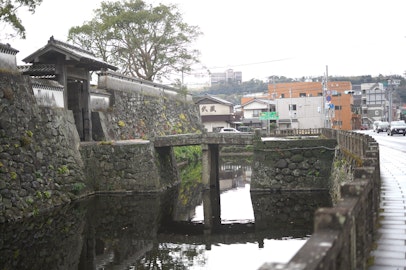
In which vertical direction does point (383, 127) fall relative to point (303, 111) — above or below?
below

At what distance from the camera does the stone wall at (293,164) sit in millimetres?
24453

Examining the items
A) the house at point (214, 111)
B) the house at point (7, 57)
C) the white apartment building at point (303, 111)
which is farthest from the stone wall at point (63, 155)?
the white apartment building at point (303, 111)

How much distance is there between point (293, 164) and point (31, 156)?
43.5ft

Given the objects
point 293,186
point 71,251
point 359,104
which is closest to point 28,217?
point 71,251

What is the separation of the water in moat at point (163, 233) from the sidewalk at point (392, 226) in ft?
11.2

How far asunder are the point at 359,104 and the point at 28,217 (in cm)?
8394

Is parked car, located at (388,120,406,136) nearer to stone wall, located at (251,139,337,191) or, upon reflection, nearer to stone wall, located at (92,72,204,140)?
stone wall, located at (92,72,204,140)

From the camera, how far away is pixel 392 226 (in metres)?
8.58

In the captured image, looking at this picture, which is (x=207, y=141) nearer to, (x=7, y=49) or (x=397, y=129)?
(x=7, y=49)

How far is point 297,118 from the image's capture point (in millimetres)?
64562

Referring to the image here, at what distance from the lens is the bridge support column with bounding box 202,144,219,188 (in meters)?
27.8

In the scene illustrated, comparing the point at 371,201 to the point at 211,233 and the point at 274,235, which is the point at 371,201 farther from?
the point at 211,233

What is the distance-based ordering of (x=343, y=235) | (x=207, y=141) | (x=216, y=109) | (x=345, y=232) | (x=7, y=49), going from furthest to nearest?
(x=216, y=109), (x=207, y=141), (x=7, y=49), (x=345, y=232), (x=343, y=235)

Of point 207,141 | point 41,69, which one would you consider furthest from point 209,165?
point 41,69
